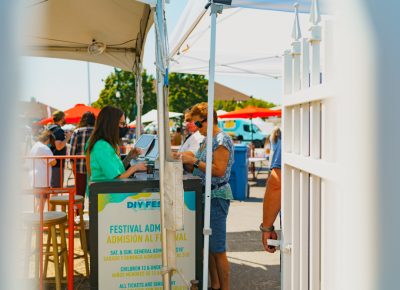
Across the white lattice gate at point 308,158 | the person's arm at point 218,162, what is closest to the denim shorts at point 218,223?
the person's arm at point 218,162

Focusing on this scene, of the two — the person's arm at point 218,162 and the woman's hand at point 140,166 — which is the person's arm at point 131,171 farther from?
the person's arm at point 218,162

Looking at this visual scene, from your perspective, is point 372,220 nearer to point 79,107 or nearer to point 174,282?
point 174,282

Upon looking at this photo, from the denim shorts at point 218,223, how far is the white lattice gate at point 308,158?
1498 millimetres

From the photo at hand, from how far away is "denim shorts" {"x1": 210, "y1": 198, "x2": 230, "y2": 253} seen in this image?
380 centimetres

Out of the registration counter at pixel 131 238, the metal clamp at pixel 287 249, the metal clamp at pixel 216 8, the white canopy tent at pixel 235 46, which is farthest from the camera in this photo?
the white canopy tent at pixel 235 46

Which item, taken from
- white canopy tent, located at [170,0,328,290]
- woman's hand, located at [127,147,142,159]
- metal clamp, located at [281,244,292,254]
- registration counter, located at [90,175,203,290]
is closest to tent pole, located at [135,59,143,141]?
white canopy tent, located at [170,0,328,290]

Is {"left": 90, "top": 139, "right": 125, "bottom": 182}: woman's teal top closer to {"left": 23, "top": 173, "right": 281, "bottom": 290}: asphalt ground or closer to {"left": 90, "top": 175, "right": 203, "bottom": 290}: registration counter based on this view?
{"left": 90, "top": 175, "right": 203, "bottom": 290}: registration counter

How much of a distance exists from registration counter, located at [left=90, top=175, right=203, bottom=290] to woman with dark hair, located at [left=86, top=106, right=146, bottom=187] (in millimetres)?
195

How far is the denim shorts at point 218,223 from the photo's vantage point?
12.5ft

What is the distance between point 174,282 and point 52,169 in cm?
390

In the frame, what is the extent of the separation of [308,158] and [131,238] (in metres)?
1.83

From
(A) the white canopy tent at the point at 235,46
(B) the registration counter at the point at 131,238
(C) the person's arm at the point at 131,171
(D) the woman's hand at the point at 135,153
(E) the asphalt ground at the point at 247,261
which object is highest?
(A) the white canopy tent at the point at 235,46

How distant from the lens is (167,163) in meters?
2.94

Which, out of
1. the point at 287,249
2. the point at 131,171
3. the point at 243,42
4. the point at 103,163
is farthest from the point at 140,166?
the point at 243,42
